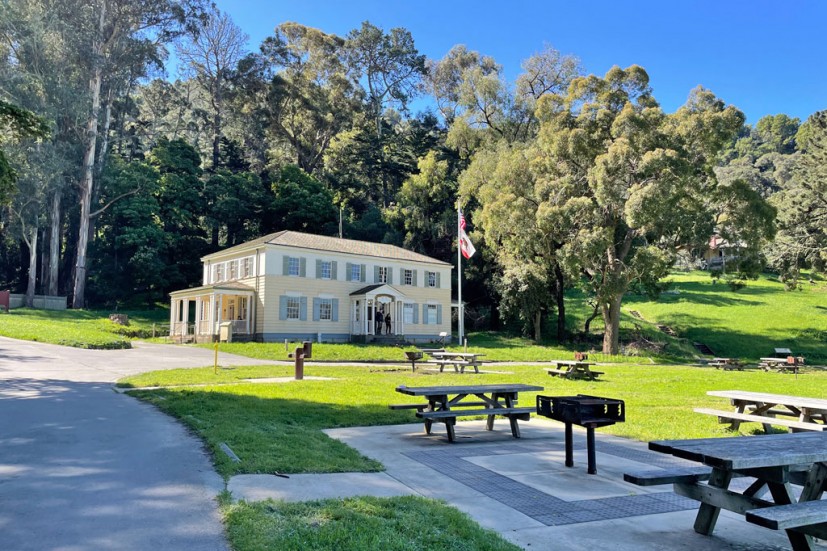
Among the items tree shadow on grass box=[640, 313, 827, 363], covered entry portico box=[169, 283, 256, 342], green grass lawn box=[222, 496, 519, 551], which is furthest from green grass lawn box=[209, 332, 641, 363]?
green grass lawn box=[222, 496, 519, 551]

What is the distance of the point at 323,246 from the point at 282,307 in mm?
5115

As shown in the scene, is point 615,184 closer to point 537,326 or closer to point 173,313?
point 537,326

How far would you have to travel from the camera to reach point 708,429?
903 cm

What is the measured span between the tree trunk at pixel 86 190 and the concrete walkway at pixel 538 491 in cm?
4333

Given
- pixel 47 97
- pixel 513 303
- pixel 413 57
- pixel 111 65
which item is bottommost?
pixel 513 303

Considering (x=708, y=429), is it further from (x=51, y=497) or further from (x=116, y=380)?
(x=116, y=380)

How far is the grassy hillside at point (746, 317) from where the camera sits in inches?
1396

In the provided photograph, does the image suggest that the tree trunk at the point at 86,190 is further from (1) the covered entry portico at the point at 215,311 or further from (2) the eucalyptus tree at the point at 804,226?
(2) the eucalyptus tree at the point at 804,226

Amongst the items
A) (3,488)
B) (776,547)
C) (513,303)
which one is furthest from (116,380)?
(513,303)

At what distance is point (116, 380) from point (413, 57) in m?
53.9

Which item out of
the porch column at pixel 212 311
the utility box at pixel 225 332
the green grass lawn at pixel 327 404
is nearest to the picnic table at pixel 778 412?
the green grass lawn at pixel 327 404

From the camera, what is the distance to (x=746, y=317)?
136 ft

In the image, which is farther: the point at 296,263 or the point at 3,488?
→ the point at 296,263

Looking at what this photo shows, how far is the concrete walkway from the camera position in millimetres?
4340
